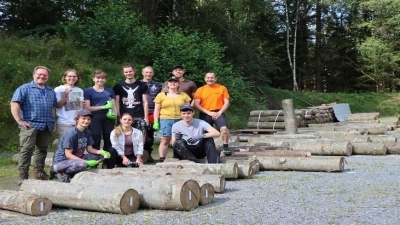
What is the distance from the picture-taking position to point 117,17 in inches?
760

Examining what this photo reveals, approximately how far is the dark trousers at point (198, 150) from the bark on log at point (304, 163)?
110cm

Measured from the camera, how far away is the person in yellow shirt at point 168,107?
796 cm

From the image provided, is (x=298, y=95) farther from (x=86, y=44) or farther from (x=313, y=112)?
(x=86, y=44)

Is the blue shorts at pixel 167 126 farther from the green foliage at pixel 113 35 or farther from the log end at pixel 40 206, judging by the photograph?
the green foliage at pixel 113 35

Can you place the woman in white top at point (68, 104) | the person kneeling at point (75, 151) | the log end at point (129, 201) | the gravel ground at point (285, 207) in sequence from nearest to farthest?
1. the gravel ground at point (285, 207)
2. the log end at point (129, 201)
3. the person kneeling at point (75, 151)
4. the woman in white top at point (68, 104)

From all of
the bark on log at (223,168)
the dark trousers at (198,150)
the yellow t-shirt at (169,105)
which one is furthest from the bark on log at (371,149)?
the yellow t-shirt at (169,105)

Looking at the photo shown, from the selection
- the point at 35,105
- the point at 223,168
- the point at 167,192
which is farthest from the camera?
the point at 223,168

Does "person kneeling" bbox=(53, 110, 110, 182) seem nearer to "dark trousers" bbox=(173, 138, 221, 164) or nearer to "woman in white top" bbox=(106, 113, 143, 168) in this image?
"woman in white top" bbox=(106, 113, 143, 168)

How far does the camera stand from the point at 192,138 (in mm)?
7613

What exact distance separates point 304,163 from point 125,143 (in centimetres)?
314

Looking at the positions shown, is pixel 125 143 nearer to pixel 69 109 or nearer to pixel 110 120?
pixel 110 120

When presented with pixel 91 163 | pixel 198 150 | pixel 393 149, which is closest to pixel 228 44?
pixel 393 149

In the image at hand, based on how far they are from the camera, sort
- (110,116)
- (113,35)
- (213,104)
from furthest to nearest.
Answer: (113,35), (213,104), (110,116)

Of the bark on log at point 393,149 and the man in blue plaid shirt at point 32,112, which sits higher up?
the man in blue plaid shirt at point 32,112
